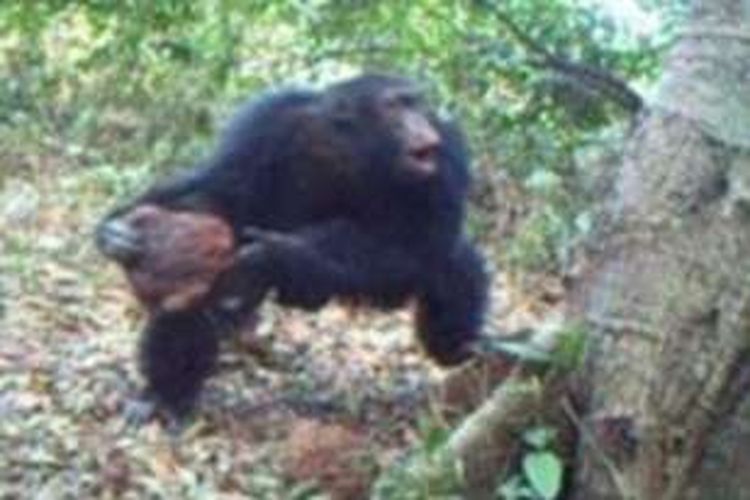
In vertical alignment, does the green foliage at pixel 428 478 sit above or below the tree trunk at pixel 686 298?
below

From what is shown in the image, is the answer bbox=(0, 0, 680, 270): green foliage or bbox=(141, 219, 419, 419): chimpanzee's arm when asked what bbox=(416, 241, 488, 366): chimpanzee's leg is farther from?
bbox=(0, 0, 680, 270): green foliage

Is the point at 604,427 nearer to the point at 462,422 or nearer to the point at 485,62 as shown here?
the point at 462,422

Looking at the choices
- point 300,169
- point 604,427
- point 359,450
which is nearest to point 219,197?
point 300,169

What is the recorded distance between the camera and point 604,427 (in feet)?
10.3

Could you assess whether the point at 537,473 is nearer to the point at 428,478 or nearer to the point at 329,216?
the point at 428,478

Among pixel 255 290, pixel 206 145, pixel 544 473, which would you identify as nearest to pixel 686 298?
pixel 544 473

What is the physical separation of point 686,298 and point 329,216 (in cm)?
144

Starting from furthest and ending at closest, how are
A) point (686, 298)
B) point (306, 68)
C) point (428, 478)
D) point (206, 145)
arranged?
1. point (306, 68)
2. point (206, 145)
3. point (428, 478)
4. point (686, 298)

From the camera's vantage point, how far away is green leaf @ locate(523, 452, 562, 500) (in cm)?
315

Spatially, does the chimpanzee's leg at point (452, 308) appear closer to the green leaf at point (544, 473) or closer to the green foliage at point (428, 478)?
the green foliage at point (428, 478)

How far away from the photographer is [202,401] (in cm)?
416

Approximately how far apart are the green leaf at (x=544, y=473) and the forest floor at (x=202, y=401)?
11.6 inches

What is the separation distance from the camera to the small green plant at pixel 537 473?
316cm

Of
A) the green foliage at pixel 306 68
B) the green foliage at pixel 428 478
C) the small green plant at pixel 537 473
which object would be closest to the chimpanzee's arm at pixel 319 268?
the green foliage at pixel 428 478
